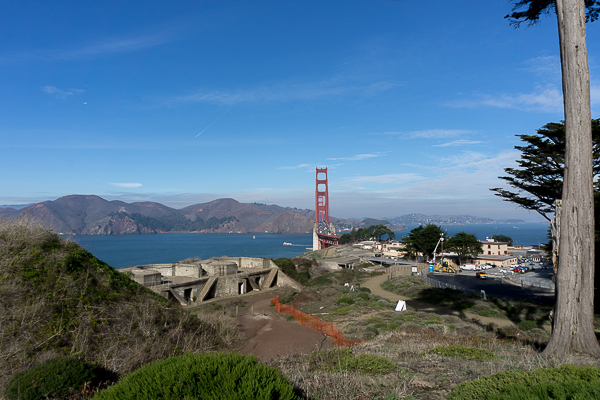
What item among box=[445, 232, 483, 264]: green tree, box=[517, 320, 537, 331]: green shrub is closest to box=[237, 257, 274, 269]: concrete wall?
box=[517, 320, 537, 331]: green shrub

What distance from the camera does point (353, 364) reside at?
595 cm

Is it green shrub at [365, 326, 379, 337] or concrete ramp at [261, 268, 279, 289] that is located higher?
green shrub at [365, 326, 379, 337]

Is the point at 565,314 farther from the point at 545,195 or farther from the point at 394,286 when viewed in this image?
the point at 394,286

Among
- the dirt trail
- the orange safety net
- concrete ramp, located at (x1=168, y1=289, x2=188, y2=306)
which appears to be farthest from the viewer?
concrete ramp, located at (x1=168, y1=289, x2=188, y2=306)

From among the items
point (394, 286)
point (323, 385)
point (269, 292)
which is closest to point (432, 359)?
point (323, 385)

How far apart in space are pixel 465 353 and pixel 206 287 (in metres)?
21.1

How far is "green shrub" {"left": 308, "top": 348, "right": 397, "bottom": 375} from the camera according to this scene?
5.65 m

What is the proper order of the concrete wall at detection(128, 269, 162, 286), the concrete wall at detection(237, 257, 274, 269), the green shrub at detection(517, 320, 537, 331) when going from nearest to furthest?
the green shrub at detection(517, 320, 537, 331) → the concrete wall at detection(128, 269, 162, 286) → the concrete wall at detection(237, 257, 274, 269)

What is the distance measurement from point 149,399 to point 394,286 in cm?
3103

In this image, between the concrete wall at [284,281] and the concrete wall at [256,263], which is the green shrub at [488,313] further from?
the concrete wall at [256,263]

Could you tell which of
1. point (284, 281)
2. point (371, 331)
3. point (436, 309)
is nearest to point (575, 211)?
point (371, 331)

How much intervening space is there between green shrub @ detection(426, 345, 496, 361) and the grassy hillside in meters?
4.94

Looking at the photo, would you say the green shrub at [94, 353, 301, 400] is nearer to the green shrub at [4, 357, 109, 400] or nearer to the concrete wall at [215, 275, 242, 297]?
the green shrub at [4, 357, 109, 400]

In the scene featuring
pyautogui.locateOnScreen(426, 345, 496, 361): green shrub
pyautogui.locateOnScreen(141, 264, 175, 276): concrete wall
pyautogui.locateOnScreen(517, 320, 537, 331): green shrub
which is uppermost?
pyautogui.locateOnScreen(426, 345, 496, 361): green shrub
